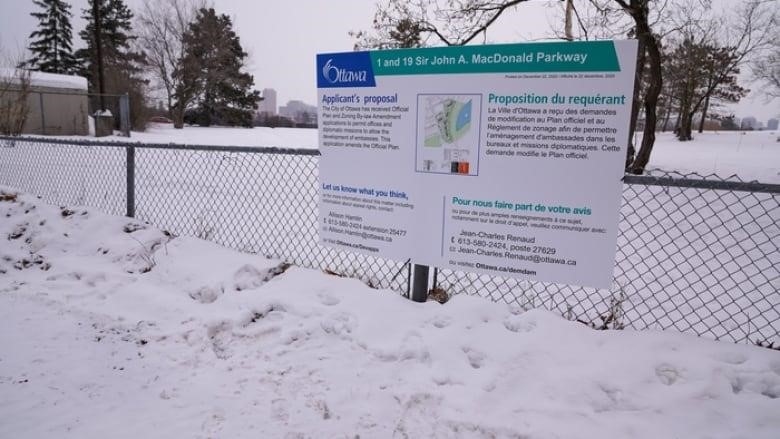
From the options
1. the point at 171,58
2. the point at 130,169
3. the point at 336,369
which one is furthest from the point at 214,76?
the point at 336,369

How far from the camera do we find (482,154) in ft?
9.76

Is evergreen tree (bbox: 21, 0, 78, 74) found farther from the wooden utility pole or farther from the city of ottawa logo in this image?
the city of ottawa logo

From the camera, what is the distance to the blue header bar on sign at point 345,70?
10.8 feet

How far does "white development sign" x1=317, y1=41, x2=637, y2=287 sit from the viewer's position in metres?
2.66

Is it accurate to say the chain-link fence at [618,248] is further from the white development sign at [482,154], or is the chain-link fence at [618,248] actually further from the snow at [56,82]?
the snow at [56,82]

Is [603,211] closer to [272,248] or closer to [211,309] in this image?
[211,309]

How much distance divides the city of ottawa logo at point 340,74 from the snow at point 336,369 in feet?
5.23

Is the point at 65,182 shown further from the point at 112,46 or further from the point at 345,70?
the point at 112,46

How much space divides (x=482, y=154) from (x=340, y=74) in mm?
1259

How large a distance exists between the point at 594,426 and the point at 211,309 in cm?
276

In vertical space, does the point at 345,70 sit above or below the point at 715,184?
above

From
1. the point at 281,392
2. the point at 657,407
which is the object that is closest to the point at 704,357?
the point at 657,407

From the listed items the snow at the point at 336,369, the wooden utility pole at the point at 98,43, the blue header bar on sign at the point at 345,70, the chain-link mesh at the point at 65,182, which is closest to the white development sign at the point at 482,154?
the blue header bar on sign at the point at 345,70

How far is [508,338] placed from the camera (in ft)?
9.64
